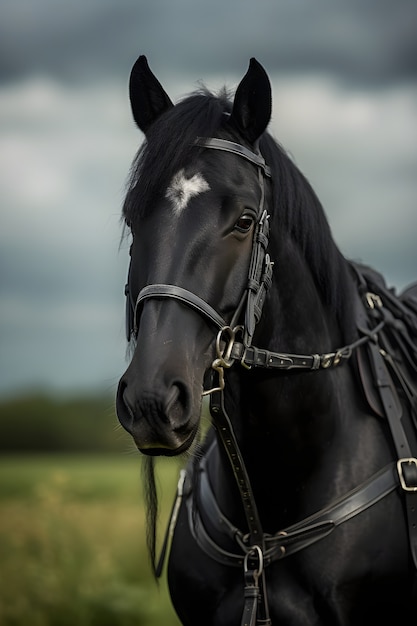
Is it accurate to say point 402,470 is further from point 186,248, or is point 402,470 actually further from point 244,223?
point 186,248

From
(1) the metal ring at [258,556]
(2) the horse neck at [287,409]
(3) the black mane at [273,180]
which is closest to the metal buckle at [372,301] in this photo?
(3) the black mane at [273,180]

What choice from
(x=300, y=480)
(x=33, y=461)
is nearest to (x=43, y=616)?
(x=300, y=480)

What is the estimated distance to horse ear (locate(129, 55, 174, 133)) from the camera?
4.25 m

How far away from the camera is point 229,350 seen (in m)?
3.66

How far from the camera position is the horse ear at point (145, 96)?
425 centimetres

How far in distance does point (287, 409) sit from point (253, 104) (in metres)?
1.42

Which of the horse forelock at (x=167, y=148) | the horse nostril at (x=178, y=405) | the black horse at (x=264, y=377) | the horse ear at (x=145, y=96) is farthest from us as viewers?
the horse ear at (x=145, y=96)

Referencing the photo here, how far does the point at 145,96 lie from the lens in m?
4.27

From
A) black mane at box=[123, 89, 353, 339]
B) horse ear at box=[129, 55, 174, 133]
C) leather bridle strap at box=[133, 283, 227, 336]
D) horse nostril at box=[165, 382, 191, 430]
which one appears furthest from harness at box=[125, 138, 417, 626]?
horse ear at box=[129, 55, 174, 133]

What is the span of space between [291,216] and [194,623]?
2124 millimetres

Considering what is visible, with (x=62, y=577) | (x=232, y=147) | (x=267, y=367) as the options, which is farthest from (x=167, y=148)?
(x=62, y=577)

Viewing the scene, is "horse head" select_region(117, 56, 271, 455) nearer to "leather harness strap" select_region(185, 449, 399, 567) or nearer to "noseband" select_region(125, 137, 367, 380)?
"noseband" select_region(125, 137, 367, 380)

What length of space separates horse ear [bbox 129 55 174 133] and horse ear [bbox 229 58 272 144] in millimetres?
454

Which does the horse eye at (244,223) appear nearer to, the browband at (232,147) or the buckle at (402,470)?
the browband at (232,147)
